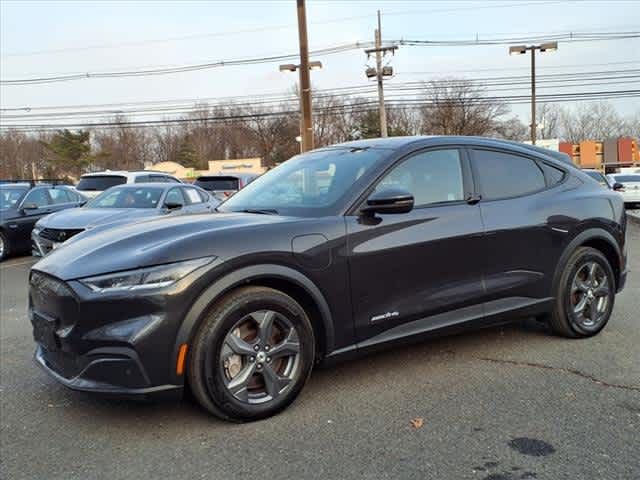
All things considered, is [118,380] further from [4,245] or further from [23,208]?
[23,208]

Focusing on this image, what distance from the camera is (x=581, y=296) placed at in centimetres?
485

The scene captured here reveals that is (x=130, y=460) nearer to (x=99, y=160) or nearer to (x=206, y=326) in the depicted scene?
(x=206, y=326)

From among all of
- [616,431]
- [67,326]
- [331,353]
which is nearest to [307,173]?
[331,353]

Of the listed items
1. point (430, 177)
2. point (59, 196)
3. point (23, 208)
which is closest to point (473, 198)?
point (430, 177)

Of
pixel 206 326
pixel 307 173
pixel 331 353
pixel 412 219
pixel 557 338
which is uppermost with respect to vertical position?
pixel 307 173

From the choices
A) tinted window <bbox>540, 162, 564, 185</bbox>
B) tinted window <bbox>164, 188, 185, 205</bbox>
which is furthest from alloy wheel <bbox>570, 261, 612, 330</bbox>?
tinted window <bbox>164, 188, 185, 205</bbox>

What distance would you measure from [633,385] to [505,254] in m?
1.17

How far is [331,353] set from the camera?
358 centimetres

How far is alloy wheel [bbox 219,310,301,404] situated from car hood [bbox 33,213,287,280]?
0.48 meters

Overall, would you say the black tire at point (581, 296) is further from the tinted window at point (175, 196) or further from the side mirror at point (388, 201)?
the tinted window at point (175, 196)

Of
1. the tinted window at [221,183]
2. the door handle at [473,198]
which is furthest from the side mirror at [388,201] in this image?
the tinted window at [221,183]

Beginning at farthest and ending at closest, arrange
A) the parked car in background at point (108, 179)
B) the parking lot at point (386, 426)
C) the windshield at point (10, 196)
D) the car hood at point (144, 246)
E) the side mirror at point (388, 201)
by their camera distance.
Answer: the parked car in background at point (108, 179), the windshield at point (10, 196), the side mirror at point (388, 201), the car hood at point (144, 246), the parking lot at point (386, 426)

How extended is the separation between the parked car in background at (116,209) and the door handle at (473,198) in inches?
203

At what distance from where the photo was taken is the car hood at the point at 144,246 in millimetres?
3119
